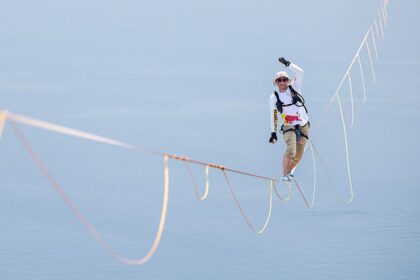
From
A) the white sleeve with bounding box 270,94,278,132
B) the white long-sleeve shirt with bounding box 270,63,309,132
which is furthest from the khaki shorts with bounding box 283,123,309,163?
the white sleeve with bounding box 270,94,278,132

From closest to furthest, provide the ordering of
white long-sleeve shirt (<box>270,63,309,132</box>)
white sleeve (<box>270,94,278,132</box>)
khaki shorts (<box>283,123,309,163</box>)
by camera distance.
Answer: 1. white long-sleeve shirt (<box>270,63,309,132</box>)
2. white sleeve (<box>270,94,278,132</box>)
3. khaki shorts (<box>283,123,309,163</box>)

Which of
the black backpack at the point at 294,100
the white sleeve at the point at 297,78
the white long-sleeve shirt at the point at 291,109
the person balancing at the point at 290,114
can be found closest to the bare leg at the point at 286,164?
the person balancing at the point at 290,114

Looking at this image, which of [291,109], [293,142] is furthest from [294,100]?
[293,142]

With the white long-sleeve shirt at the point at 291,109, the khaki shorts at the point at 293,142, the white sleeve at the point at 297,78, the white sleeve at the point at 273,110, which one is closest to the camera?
the white sleeve at the point at 297,78

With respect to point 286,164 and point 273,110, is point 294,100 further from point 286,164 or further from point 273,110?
point 286,164

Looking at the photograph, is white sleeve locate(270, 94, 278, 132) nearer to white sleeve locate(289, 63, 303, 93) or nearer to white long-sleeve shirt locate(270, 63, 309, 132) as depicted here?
white long-sleeve shirt locate(270, 63, 309, 132)

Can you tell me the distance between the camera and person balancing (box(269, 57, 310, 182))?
1689cm

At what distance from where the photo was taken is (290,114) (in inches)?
692

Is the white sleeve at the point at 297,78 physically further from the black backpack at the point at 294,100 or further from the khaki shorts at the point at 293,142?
the khaki shorts at the point at 293,142

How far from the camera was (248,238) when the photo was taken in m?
170

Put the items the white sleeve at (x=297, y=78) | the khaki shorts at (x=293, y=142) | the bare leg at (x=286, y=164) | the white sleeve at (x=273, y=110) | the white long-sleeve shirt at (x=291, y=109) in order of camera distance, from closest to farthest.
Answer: the white sleeve at (x=297, y=78), the white long-sleeve shirt at (x=291, y=109), the white sleeve at (x=273, y=110), the khaki shorts at (x=293, y=142), the bare leg at (x=286, y=164)

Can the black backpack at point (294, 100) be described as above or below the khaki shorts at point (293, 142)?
above

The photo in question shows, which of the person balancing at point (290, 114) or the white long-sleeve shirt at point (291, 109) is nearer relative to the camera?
the person balancing at point (290, 114)

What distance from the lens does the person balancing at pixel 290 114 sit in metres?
16.9
